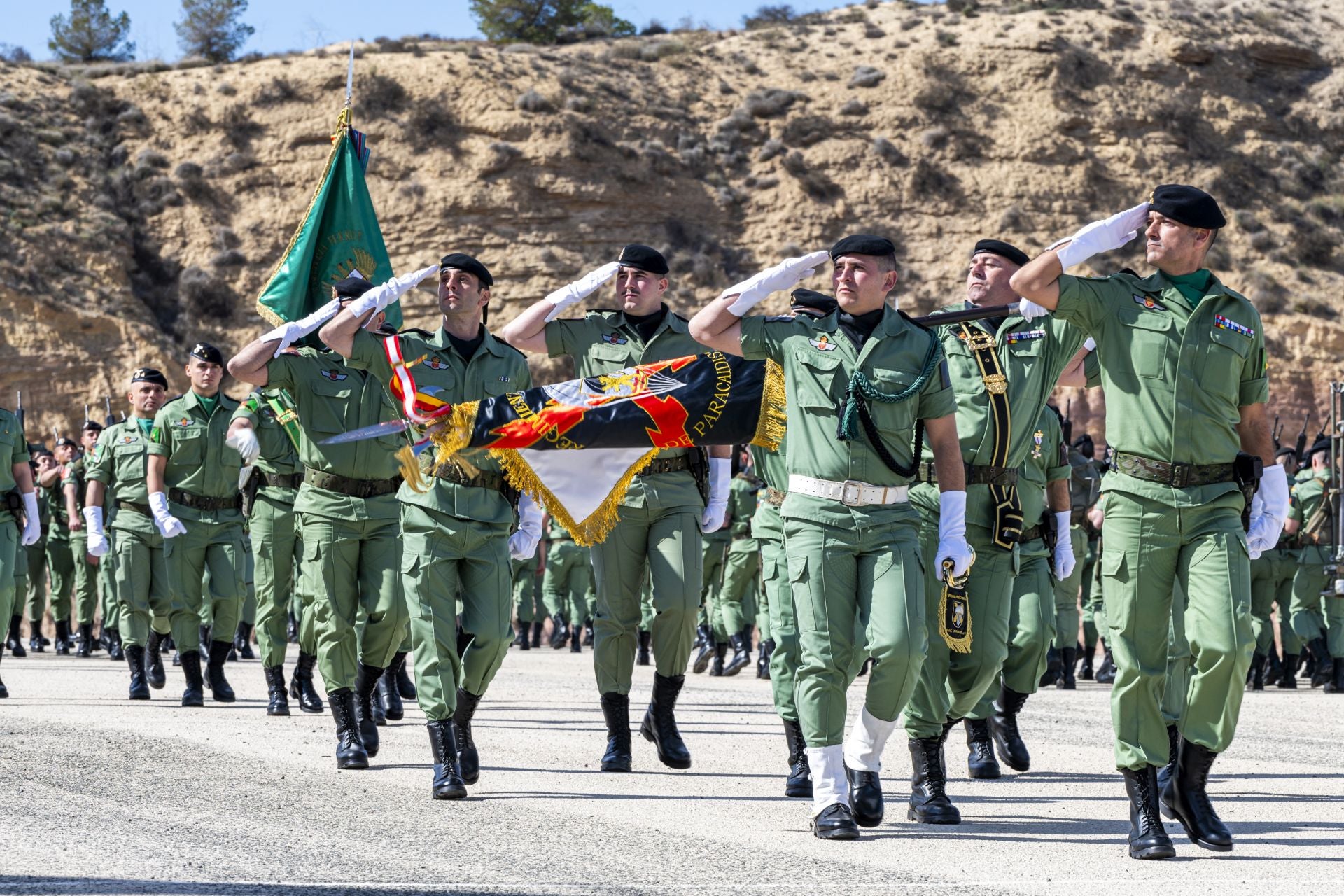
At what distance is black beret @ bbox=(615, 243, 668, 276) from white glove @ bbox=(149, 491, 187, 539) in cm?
496

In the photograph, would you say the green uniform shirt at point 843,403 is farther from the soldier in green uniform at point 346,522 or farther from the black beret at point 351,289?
the soldier in green uniform at point 346,522

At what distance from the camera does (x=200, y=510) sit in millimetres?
12750

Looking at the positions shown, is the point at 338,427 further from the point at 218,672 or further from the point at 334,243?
the point at 218,672

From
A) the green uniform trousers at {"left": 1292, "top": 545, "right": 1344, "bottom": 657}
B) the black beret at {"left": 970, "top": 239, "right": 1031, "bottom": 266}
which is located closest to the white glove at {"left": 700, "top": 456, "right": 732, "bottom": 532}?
the black beret at {"left": 970, "top": 239, "right": 1031, "bottom": 266}

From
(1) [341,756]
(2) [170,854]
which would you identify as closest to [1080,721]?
(1) [341,756]

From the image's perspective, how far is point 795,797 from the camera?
25.9 feet

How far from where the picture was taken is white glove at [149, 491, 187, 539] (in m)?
12.3

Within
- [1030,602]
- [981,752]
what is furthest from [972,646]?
[981,752]

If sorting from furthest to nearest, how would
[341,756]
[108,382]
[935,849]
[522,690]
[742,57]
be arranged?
[742,57] → [108,382] → [522,690] → [341,756] → [935,849]

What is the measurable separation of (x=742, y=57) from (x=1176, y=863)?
46230 millimetres

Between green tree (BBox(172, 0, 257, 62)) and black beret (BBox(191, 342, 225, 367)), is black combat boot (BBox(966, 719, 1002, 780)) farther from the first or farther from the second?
green tree (BBox(172, 0, 257, 62))

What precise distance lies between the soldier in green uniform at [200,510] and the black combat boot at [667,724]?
4.79 meters

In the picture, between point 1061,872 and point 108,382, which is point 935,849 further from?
point 108,382

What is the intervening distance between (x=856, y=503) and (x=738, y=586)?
10.7 metres
